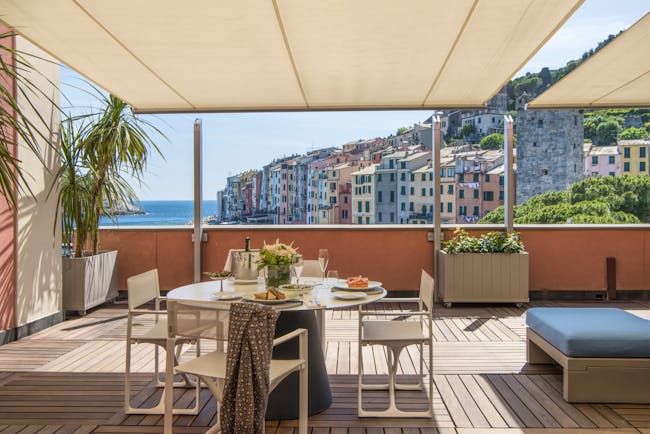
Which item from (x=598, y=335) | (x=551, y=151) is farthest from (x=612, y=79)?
(x=551, y=151)

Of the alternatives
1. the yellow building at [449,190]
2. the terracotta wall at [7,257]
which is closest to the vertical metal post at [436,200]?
the terracotta wall at [7,257]

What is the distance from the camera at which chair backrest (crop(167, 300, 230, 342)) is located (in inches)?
104

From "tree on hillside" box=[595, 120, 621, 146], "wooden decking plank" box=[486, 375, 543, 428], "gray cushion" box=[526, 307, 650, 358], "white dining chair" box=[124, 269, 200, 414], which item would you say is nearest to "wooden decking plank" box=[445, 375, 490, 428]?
"wooden decking plank" box=[486, 375, 543, 428]

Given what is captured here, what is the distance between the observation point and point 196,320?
8.80 ft

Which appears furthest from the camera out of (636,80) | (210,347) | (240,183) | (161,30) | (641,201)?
(240,183)

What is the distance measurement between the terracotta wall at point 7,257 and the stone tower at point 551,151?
68146 millimetres

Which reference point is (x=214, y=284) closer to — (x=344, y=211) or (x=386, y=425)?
(x=386, y=425)

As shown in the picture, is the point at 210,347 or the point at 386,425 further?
the point at 210,347

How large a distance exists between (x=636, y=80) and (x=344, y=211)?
65677mm

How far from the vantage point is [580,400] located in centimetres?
353

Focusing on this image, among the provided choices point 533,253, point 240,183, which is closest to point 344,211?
point 240,183

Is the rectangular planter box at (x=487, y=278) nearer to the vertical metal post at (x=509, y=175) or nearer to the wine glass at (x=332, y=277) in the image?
the vertical metal post at (x=509, y=175)

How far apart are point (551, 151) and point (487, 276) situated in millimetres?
68913

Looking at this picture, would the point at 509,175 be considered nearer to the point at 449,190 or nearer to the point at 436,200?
the point at 436,200
